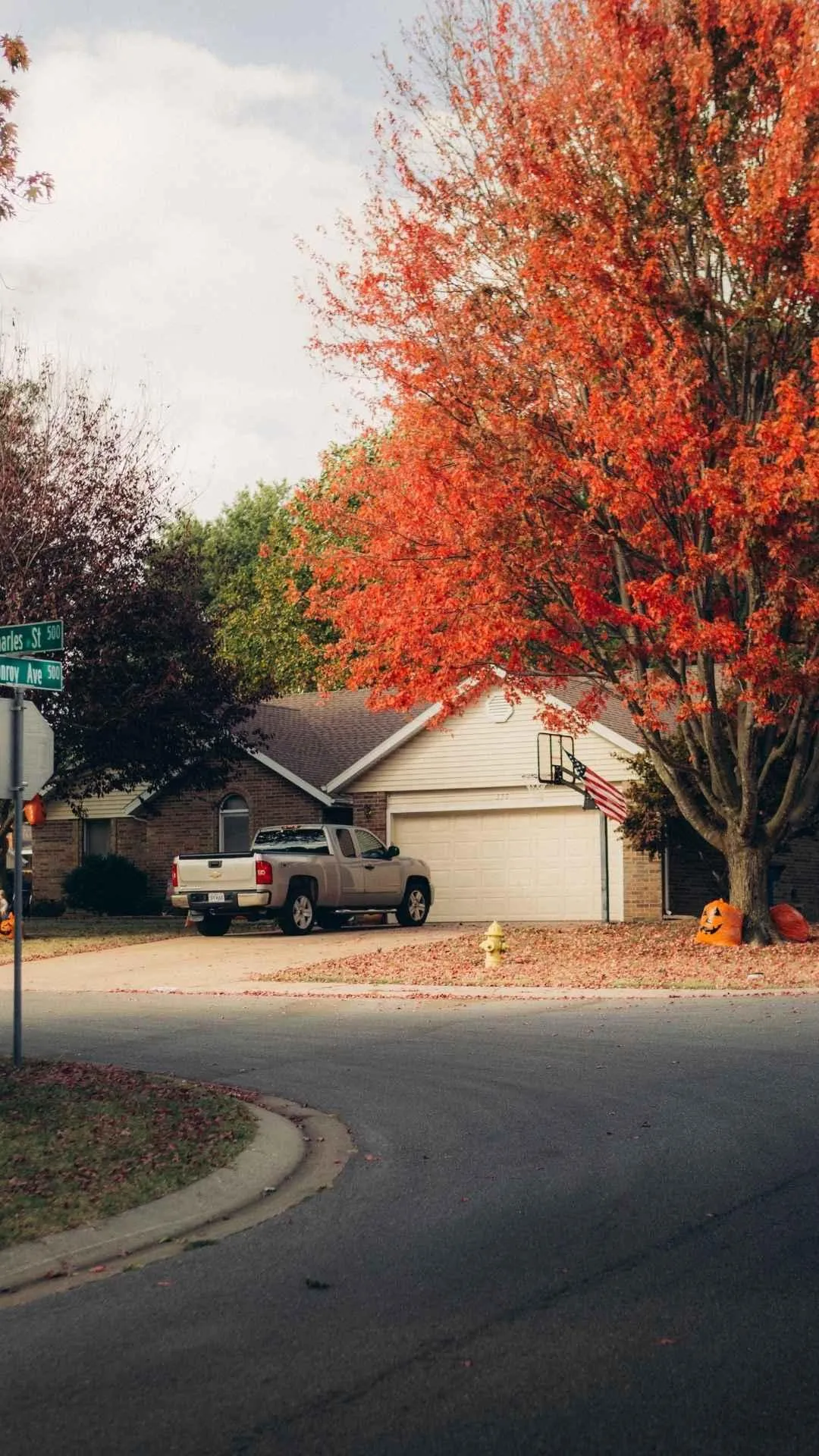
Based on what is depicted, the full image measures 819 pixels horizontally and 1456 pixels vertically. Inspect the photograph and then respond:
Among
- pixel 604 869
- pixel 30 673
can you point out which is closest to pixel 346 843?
pixel 604 869

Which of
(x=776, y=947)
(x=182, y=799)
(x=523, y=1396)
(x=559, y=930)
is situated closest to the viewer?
(x=523, y=1396)

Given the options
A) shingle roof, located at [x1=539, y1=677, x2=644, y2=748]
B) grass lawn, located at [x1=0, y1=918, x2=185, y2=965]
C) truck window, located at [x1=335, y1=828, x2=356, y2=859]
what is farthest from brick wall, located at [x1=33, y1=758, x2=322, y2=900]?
truck window, located at [x1=335, y1=828, x2=356, y2=859]

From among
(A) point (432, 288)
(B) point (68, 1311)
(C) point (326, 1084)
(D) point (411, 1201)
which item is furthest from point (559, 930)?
(B) point (68, 1311)

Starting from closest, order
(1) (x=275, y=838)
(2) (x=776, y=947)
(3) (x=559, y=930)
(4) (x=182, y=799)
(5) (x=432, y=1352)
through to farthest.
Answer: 1. (5) (x=432, y=1352)
2. (2) (x=776, y=947)
3. (3) (x=559, y=930)
4. (1) (x=275, y=838)
5. (4) (x=182, y=799)

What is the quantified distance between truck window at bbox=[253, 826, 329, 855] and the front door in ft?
3.47

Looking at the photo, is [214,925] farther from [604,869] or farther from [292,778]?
[604,869]

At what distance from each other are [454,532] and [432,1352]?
16.6 meters

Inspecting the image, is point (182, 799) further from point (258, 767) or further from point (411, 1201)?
point (411, 1201)

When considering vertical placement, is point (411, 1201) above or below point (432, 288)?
below

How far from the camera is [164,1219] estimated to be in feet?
23.6

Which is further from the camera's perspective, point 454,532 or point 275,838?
point 275,838

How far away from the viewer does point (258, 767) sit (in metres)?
35.8

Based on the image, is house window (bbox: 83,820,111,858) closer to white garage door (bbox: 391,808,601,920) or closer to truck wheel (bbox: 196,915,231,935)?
white garage door (bbox: 391,808,601,920)

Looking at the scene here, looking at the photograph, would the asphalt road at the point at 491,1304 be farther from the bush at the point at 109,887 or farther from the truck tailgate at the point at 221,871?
the bush at the point at 109,887
